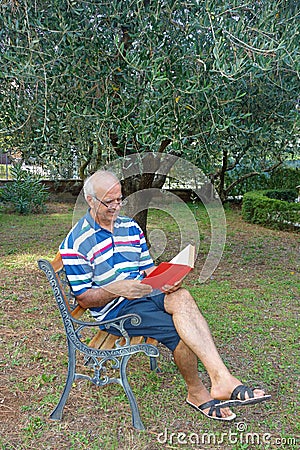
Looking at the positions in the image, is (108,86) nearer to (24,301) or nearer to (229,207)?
(24,301)

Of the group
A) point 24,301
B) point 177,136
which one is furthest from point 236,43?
point 24,301

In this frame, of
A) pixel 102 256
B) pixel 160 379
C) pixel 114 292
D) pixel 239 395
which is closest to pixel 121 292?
pixel 114 292

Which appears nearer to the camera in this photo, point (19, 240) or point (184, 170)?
point (184, 170)

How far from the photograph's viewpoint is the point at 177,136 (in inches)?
179

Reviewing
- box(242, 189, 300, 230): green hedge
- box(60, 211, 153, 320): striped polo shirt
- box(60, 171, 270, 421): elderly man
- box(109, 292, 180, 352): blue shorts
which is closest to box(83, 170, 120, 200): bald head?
box(60, 171, 270, 421): elderly man

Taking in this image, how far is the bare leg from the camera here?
298 cm

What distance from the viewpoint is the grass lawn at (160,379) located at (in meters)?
3.18

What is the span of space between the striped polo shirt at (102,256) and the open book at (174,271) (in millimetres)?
288

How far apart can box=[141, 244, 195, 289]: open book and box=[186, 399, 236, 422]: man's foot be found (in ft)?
2.65

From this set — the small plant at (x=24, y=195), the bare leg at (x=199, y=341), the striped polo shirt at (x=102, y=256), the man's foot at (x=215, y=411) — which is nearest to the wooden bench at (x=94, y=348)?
the striped polo shirt at (x=102, y=256)

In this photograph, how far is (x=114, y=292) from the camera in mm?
3236

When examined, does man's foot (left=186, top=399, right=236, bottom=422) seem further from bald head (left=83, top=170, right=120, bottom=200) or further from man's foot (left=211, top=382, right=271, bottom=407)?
bald head (left=83, top=170, right=120, bottom=200)

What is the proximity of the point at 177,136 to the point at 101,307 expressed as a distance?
1800 mm

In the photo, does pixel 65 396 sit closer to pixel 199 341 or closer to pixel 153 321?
pixel 153 321
